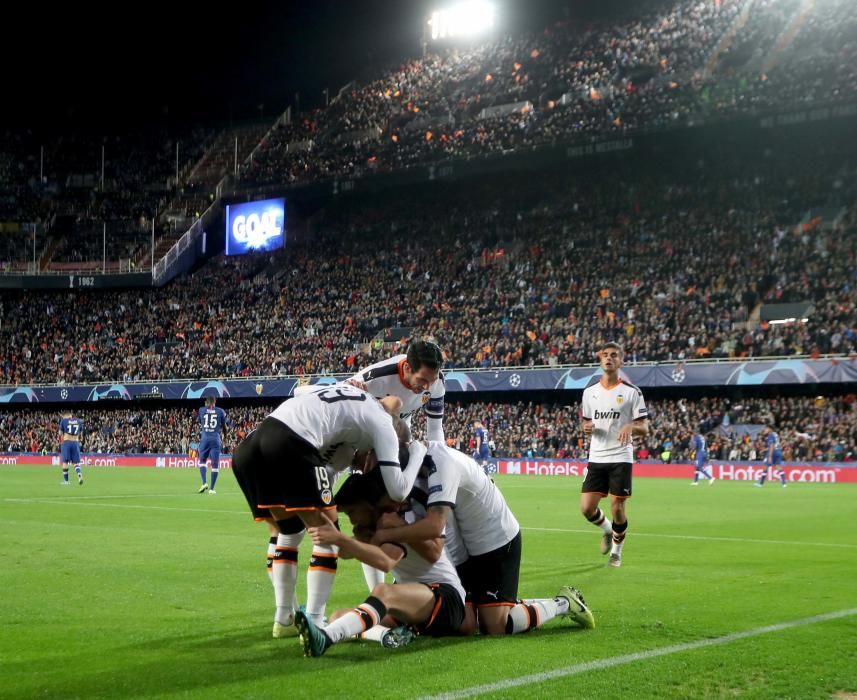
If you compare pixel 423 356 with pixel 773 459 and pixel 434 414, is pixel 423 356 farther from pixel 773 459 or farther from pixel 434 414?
pixel 773 459

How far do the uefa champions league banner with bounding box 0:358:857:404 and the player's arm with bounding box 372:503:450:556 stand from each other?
1305 inches

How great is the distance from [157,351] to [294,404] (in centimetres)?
5337

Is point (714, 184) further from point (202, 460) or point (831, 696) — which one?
point (831, 696)

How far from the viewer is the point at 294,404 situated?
6898 mm

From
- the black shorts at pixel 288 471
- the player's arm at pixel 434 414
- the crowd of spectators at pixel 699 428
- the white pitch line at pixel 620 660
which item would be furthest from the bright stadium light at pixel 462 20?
the black shorts at pixel 288 471

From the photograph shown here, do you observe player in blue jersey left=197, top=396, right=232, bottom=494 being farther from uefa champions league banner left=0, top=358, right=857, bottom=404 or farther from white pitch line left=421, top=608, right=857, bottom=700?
white pitch line left=421, top=608, right=857, bottom=700

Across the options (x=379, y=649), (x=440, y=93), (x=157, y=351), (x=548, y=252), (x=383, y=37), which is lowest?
(x=379, y=649)

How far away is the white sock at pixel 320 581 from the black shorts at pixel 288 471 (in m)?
0.46

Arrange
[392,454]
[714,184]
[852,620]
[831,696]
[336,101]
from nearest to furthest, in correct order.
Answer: [831,696] < [392,454] < [852,620] < [714,184] < [336,101]

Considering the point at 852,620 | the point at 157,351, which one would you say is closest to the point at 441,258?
the point at 157,351

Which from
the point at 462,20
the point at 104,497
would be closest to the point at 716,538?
the point at 104,497

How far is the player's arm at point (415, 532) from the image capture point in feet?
21.2

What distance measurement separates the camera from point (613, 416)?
12.5 meters

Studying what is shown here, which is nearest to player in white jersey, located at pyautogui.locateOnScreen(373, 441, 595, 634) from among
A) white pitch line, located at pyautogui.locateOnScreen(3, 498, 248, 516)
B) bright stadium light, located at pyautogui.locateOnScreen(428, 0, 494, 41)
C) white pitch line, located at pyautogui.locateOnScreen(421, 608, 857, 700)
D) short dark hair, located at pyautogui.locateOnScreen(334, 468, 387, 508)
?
short dark hair, located at pyautogui.locateOnScreen(334, 468, 387, 508)
